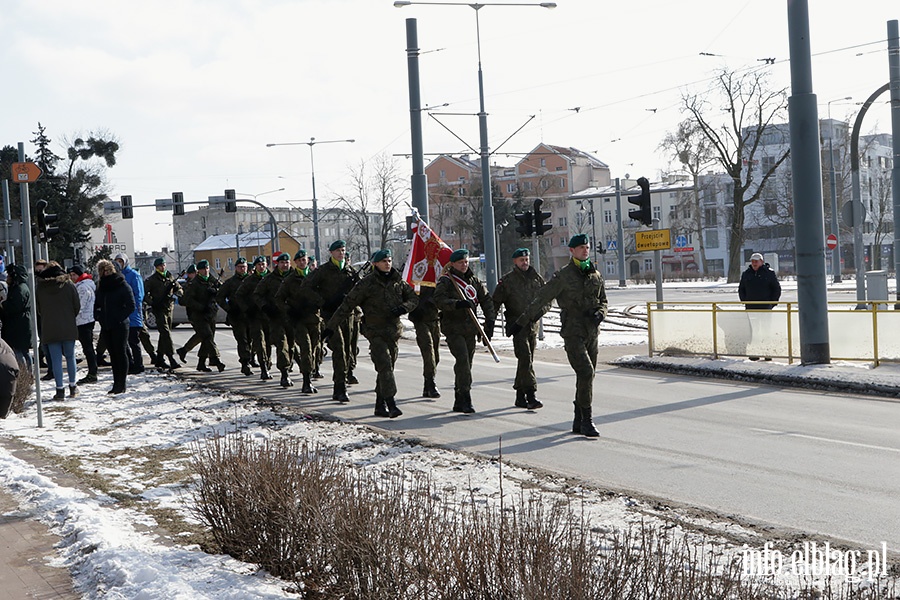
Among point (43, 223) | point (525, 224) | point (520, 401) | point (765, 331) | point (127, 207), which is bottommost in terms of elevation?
point (520, 401)

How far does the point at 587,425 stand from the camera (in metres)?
10.5

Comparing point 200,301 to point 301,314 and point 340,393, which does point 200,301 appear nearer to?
point 301,314

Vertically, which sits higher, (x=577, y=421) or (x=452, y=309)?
(x=452, y=309)

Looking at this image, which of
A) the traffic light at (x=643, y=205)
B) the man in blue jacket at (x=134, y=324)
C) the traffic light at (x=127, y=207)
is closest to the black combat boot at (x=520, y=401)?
the man in blue jacket at (x=134, y=324)

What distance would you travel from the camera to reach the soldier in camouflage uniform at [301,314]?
14828 millimetres

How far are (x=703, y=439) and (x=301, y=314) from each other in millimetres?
6506

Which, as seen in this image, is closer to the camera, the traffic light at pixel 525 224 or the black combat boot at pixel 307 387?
the black combat boot at pixel 307 387

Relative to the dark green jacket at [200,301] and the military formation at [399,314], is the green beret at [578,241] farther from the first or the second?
the dark green jacket at [200,301]

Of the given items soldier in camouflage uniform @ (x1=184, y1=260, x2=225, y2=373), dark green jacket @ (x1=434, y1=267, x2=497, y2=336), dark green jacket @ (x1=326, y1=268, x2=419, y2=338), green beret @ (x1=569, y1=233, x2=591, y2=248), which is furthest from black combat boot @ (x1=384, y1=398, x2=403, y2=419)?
soldier in camouflage uniform @ (x1=184, y1=260, x2=225, y2=373)

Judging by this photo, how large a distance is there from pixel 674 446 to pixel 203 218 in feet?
510

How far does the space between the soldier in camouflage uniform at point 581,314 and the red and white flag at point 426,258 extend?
14.4 feet

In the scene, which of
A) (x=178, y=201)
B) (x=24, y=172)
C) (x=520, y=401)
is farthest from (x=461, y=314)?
(x=178, y=201)

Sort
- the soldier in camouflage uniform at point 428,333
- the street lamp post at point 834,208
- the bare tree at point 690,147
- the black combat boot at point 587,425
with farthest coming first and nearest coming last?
the bare tree at point 690,147
the street lamp post at point 834,208
the soldier in camouflage uniform at point 428,333
the black combat boot at point 587,425

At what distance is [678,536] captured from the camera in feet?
20.3
